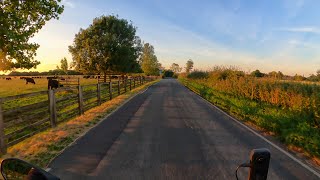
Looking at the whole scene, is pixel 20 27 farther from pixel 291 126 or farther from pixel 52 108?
pixel 291 126

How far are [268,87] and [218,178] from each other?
15199 mm

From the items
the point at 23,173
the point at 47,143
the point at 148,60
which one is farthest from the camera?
the point at 148,60

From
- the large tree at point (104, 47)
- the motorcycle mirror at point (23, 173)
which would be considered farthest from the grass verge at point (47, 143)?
the large tree at point (104, 47)

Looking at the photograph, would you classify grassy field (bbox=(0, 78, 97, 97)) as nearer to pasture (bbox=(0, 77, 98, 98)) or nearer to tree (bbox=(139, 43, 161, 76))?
pasture (bbox=(0, 77, 98, 98))

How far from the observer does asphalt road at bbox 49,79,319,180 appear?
6.05 m

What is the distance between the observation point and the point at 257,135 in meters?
10.2

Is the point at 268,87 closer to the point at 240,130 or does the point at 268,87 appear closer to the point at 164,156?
the point at 240,130

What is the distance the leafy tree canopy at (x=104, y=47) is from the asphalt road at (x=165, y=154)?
37.2m

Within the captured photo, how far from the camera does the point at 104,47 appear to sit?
47.5 m

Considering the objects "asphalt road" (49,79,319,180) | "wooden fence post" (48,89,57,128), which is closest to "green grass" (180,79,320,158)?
"asphalt road" (49,79,319,180)

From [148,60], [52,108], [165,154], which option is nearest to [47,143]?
[52,108]

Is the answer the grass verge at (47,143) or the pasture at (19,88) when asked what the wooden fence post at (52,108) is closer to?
the grass verge at (47,143)

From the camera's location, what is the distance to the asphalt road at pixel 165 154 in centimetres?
→ 605

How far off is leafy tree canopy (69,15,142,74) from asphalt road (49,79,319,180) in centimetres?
3724
